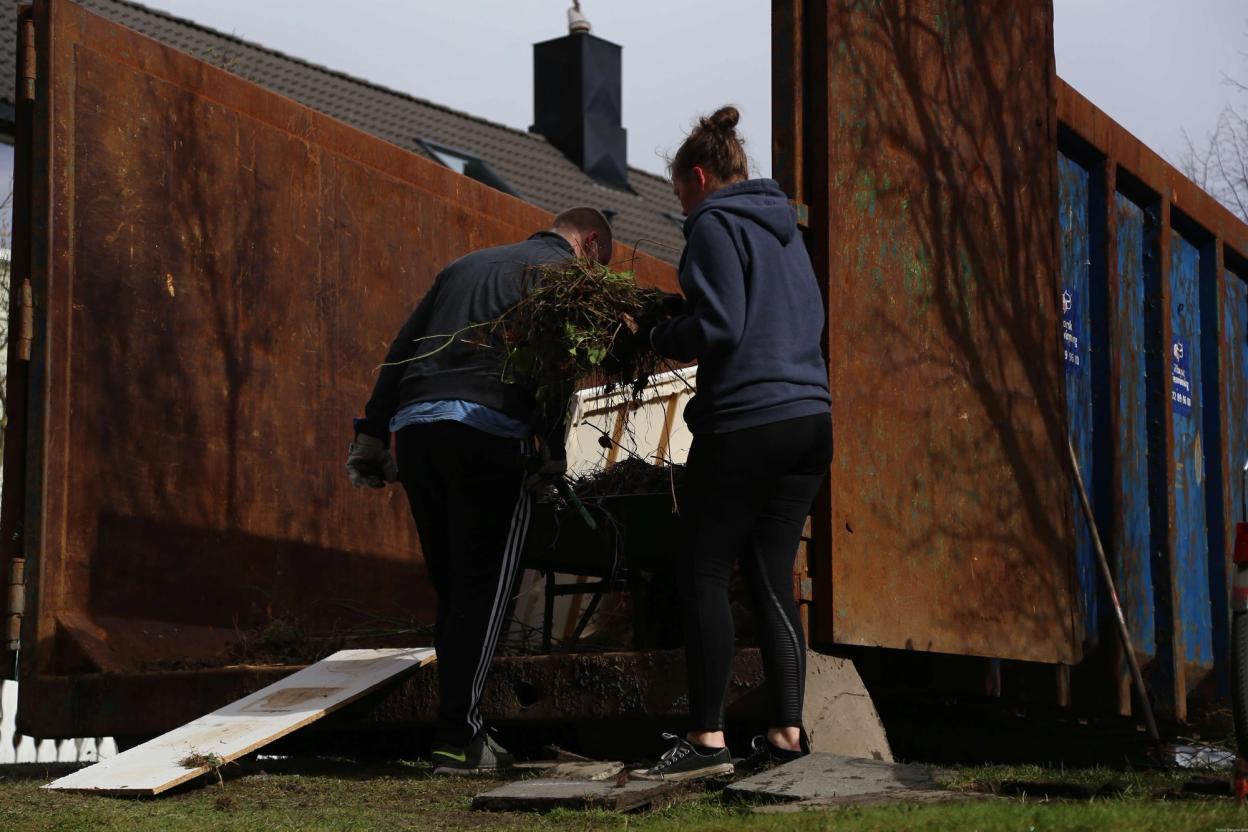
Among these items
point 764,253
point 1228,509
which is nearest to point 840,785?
point 764,253

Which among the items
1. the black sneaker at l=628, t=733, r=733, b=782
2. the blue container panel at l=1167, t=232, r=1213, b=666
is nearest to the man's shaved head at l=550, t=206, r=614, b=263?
the black sneaker at l=628, t=733, r=733, b=782

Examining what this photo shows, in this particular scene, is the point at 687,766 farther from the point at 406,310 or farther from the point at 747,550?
the point at 406,310

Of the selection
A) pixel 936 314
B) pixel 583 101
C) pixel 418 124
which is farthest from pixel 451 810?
pixel 583 101

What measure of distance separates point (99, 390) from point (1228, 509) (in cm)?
457

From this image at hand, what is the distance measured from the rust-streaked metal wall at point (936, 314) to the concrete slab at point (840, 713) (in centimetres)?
10

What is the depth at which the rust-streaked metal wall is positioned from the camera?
4.77m

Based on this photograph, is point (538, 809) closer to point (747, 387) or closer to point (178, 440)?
point (747, 387)

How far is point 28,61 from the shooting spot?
5.32 metres

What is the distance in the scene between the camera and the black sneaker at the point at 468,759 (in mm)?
4453

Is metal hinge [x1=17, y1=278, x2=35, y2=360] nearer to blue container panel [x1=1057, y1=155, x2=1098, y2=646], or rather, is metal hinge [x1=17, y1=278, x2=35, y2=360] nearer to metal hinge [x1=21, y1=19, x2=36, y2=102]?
metal hinge [x1=21, y1=19, x2=36, y2=102]

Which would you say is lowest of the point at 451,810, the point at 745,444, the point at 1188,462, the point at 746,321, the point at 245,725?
the point at 451,810

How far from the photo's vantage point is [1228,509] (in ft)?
23.0

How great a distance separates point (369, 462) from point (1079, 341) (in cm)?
Result: 266

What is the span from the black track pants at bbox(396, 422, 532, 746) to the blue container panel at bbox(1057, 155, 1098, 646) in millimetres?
2171
